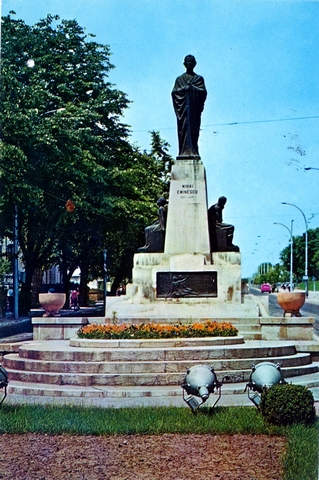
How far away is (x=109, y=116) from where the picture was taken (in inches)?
1293

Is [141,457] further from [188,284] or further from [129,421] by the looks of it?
[188,284]

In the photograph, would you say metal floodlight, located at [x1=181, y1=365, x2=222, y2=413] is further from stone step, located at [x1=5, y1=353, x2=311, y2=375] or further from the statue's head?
the statue's head

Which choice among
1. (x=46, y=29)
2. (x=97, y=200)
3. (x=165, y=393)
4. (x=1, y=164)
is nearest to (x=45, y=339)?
(x=165, y=393)

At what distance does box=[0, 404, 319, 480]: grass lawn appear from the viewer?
7.91 m

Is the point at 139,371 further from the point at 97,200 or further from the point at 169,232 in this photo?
the point at 97,200

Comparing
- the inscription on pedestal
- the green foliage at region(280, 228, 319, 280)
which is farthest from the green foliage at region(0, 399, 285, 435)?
the green foliage at region(280, 228, 319, 280)

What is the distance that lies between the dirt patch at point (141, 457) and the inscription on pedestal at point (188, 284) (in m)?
10.0

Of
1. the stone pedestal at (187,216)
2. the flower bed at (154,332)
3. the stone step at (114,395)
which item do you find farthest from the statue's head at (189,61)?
the stone step at (114,395)

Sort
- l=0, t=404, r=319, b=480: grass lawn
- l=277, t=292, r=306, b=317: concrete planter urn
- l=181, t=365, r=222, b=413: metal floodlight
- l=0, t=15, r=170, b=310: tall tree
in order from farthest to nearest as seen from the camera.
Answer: l=0, t=15, r=170, b=310: tall tree < l=277, t=292, r=306, b=317: concrete planter urn < l=181, t=365, r=222, b=413: metal floodlight < l=0, t=404, r=319, b=480: grass lawn

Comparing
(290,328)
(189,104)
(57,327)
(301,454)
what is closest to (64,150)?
(189,104)

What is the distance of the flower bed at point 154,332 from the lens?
44.2ft

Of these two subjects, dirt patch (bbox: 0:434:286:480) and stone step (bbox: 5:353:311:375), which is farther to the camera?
stone step (bbox: 5:353:311:375)

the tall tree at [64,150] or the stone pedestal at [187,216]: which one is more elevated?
the tall tree at [64,150]

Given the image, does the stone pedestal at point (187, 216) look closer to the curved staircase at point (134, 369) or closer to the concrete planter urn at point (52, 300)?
the concrete planter urn at point (52, 300)
